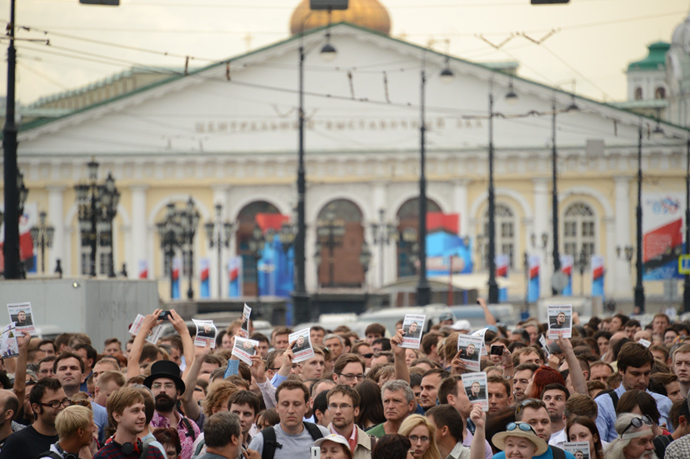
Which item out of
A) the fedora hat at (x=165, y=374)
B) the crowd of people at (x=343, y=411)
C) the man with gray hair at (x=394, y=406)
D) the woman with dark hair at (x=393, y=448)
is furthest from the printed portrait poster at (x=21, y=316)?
the woman with dark hair at (x=393, y=448)

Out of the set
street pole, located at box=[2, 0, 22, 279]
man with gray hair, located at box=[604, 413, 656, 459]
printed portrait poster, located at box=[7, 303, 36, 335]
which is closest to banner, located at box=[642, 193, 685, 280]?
street pole, located at box=[2, 0, 22, 279]

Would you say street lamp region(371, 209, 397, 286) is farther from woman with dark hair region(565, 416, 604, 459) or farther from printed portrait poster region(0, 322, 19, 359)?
woman with dark hair region(565, 416, 604, 459)

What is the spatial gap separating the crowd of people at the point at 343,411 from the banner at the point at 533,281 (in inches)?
1511

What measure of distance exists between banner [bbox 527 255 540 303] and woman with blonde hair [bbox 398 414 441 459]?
42.4 m

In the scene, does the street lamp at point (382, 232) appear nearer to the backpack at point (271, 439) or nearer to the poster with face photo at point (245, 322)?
the poster with face photo at point (245, 322)

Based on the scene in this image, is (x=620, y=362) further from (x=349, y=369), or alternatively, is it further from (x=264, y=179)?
(x=264, y=179)

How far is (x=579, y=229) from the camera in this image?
5409 cm

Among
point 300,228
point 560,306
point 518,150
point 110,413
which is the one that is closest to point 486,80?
point 518,150

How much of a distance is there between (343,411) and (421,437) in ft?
2.32

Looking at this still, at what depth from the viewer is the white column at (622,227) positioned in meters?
52.9

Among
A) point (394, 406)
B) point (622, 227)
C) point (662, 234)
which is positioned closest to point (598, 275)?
point (662, 234)

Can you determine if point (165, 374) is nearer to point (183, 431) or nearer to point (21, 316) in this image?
point (183, 431)

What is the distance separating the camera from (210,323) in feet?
33.0

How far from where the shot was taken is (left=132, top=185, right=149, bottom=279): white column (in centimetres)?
5484
